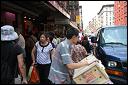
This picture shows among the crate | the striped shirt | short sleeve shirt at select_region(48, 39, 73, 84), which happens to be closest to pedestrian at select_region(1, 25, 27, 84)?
short sleeve shirt at select_region(48, 39, 73, 84)

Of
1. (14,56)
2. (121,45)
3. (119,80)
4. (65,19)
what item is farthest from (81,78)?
(65,19)

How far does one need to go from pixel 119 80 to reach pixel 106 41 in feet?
7.49

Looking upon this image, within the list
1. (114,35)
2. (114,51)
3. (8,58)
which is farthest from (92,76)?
(114,35)

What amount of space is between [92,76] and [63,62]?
19.9 inches

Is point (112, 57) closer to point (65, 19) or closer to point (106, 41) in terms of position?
point (106, 41)

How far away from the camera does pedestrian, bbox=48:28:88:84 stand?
5602mm

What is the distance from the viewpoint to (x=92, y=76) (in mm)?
5473

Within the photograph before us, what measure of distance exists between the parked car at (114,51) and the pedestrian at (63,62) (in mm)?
2586

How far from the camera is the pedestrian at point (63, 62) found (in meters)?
5.60

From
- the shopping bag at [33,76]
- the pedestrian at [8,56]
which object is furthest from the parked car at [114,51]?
the pedestrian at [8,56]

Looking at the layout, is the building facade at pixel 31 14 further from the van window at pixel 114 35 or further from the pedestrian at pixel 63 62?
the pedestrian at pixel 63 62

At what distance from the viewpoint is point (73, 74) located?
5777 millimetres

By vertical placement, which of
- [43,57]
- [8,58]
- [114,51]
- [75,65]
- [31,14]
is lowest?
[43,57]

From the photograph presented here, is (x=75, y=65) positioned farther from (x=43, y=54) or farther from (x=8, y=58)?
(x=43, y=54)
